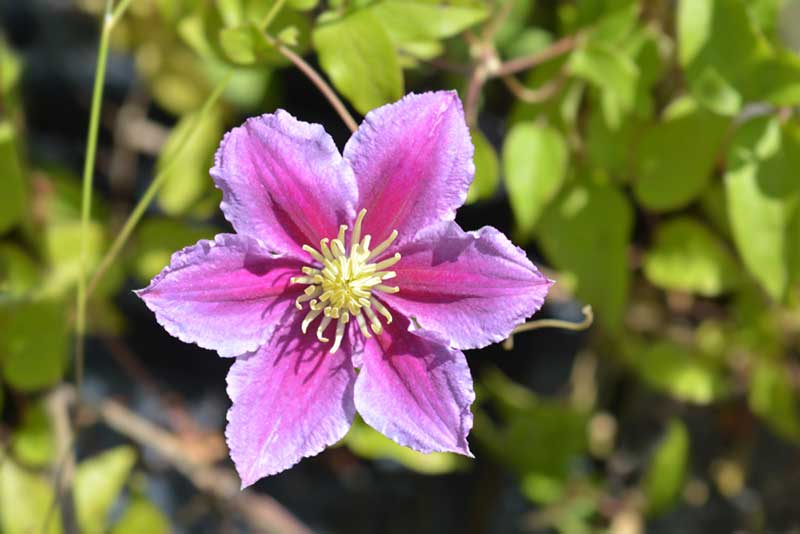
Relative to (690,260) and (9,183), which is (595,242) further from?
(9,183)

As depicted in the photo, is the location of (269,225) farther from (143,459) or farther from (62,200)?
(143,459)

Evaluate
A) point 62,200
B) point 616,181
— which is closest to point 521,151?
point 616,181

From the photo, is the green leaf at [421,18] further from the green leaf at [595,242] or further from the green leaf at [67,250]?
the green leaf at [67,250]

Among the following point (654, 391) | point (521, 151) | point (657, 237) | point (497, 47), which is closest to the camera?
point (521, 151)

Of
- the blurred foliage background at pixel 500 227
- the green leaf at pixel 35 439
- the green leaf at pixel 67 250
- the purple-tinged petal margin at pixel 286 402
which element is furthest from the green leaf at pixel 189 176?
the purple-tinged petal margin at pixel 286 402

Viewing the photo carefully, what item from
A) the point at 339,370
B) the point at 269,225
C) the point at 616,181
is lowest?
the point at 616,181

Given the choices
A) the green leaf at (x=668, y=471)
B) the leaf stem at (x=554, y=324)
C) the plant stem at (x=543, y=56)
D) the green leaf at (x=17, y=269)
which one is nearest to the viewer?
the leaf stem at (x=554, y=324)
